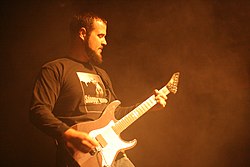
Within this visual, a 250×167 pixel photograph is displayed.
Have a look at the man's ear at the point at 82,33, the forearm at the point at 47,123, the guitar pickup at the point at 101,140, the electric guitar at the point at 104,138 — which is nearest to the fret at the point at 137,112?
the electric guitar at the point at 104,138

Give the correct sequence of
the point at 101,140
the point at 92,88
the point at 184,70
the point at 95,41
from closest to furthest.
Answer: the point at 101,140
the point at 92,88
the point at 95,41
the point at 184,70

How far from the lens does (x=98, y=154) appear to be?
4.69ft

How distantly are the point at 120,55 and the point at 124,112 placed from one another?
0.64 metres

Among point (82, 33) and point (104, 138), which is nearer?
point (104, 138)

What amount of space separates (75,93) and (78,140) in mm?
279

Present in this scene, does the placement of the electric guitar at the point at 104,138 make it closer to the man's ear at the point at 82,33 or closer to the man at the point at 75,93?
the man at the point at 75,93

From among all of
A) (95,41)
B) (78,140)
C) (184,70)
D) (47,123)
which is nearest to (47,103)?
(47,123)

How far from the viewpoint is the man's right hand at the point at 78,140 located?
1.31 metres

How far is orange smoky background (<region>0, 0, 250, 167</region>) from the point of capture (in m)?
2.24

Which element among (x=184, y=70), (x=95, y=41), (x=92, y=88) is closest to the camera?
(x=92, y=88)

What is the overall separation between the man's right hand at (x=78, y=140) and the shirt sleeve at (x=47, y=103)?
3cm

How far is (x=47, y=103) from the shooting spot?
4.52 ft

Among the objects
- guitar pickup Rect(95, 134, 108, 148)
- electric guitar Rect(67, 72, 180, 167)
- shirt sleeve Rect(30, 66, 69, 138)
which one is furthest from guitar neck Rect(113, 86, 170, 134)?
shirt sleeve Rect(30, 66, 69, 138)

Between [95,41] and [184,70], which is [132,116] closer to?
[95,41]
